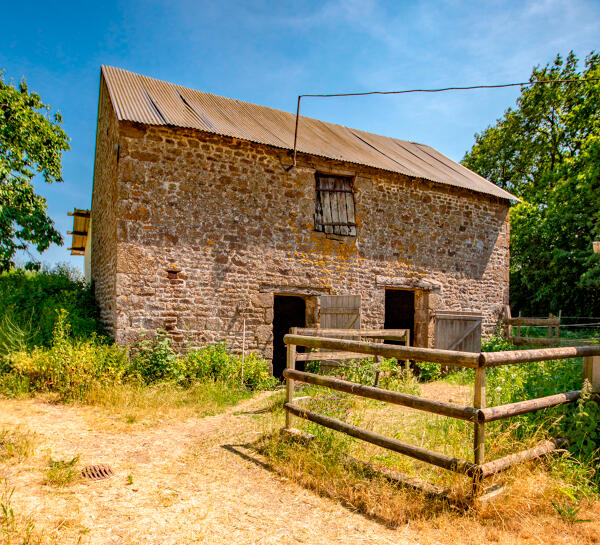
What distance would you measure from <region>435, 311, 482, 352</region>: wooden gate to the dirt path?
265 inches

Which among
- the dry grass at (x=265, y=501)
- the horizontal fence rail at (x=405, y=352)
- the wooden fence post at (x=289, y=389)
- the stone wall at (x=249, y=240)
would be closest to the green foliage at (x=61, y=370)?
the stone wall at (x=249, y=240)

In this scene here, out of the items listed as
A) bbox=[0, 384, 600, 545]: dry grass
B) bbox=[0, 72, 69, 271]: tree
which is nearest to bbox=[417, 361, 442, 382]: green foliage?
bbox=[0, 384, 600, 545]: dry grass

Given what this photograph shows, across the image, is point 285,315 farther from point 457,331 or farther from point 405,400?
point 405,400

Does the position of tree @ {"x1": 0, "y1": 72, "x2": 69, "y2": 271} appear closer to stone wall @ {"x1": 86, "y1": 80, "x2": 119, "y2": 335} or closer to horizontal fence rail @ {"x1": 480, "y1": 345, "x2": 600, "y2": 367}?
stone wall @ {"x1": 86, "y1": 80, "x2": 119, "y2": 335}

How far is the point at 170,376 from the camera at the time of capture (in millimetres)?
7832

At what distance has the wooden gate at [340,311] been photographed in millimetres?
9445

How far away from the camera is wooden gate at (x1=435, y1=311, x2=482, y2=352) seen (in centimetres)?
1095

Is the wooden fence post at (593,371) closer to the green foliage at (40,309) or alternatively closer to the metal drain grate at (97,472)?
the metal drain grate at (97,472)

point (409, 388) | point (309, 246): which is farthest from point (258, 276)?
point (409, 388)

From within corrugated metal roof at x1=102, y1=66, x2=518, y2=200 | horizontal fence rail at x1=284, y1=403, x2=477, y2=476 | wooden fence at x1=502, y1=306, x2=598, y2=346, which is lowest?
horizontal fence rail at x1=284, y1=403, x2=477, y2=476

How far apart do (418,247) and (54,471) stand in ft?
29.9

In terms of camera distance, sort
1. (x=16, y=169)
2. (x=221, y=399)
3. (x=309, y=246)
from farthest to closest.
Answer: (x=16, y=169) → (x=309, y=246) → (x=221, y=399)

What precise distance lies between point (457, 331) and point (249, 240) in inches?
229

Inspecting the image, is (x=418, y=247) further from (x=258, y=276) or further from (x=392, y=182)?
(x=258, y=276)
